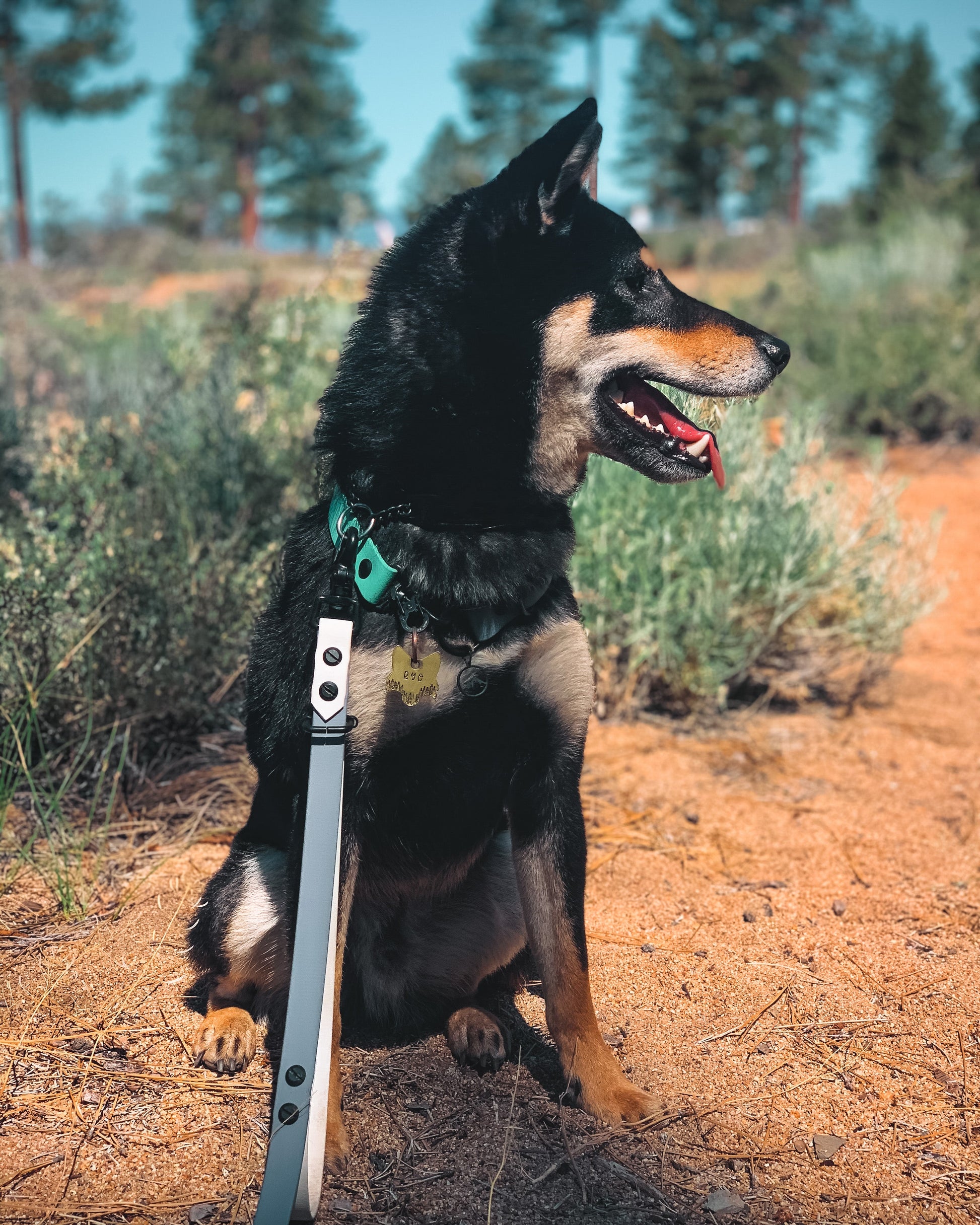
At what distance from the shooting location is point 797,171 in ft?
141

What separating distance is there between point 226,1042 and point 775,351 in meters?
1.90

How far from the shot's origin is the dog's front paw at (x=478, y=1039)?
2.20 meters

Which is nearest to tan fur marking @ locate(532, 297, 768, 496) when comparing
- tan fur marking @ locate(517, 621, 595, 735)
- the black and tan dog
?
the black and tan dog

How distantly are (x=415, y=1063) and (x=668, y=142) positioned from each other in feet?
192

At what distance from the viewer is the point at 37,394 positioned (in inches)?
329

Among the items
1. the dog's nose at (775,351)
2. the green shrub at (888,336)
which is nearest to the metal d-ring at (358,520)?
the dog's nose at (775,351)

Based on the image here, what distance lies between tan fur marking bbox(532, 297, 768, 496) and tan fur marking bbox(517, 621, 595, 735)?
320mm

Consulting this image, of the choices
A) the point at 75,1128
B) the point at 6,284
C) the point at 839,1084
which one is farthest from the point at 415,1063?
the point at 6,284

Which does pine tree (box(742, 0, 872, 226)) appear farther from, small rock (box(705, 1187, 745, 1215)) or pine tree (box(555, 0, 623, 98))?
small rock (box(705, 1187, 745, 1215))

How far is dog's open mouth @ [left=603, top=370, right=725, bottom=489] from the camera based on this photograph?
84.6 inches

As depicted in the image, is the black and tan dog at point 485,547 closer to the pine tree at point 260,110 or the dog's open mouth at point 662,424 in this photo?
the dog's open mouth at point 662,424

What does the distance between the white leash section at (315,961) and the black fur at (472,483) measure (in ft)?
0.47

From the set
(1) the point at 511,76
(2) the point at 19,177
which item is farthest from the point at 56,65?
(1) the point at 511,76

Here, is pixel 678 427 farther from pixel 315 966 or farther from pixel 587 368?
pixel 315 966
